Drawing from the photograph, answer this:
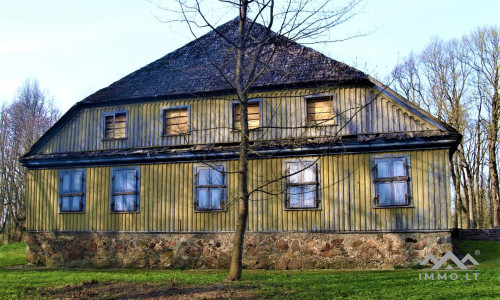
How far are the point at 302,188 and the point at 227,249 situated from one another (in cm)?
314

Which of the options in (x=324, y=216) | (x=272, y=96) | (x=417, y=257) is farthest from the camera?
(x=272, y=96)

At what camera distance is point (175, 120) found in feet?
58.1

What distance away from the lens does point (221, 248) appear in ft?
53.3

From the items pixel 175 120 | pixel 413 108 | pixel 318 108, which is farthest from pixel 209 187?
pixel 413 108

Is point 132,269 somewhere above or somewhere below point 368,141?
below

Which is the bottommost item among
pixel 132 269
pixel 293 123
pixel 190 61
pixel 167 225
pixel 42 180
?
pixel 132 269

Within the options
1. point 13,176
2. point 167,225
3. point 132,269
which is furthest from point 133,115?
point 13,176

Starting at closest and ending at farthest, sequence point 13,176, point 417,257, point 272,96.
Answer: point 417,257 < point 272,96 < point 13,176

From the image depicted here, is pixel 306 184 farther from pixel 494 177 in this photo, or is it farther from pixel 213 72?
pixel 494 177

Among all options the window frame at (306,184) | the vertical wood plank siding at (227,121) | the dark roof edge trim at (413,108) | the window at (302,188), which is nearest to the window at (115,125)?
the vertical wood plank siding at (227,121)

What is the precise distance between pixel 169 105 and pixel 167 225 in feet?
13.8

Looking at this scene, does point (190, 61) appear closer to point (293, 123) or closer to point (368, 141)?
point (293, 123)

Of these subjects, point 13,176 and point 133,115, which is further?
point 13,176

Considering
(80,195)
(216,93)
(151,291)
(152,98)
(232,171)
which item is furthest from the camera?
(80,195)
